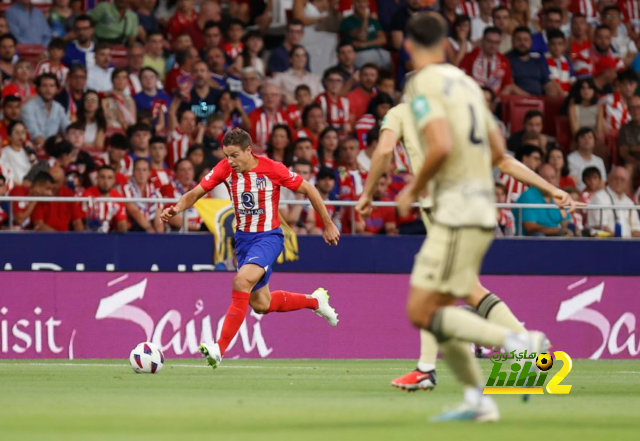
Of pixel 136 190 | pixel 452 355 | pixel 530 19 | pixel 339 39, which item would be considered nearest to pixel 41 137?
pixel 136 190

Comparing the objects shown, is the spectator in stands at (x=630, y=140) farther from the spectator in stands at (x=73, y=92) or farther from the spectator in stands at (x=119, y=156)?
the spectator in stands at (x=73, y=92)

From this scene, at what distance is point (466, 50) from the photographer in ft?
68.5

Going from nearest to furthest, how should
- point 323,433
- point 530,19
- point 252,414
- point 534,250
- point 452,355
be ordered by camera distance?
1. point 323,433
2. point 452,355
3. point 252,414
4. point 534,250
5. point 530,19

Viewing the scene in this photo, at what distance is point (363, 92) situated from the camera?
19.6 metres

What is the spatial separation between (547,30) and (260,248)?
419 inches

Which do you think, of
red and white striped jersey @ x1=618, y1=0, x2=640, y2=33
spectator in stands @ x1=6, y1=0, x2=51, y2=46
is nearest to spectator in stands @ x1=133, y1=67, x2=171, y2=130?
spectator in stands @ x1=6, y1=0, x2=51, y2=46

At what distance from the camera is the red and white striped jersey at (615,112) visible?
20.3m

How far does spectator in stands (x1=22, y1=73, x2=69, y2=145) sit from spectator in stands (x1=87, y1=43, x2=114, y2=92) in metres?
1.08

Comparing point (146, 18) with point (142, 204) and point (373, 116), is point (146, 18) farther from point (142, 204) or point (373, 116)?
point (142, 204)

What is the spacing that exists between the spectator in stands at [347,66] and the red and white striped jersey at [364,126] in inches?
34.7

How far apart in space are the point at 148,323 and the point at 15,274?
1751 mm

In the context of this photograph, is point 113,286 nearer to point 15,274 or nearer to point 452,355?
point 15,274

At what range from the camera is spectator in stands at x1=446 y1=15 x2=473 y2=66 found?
20.7 meters

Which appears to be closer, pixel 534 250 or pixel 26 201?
pixel 26 201
